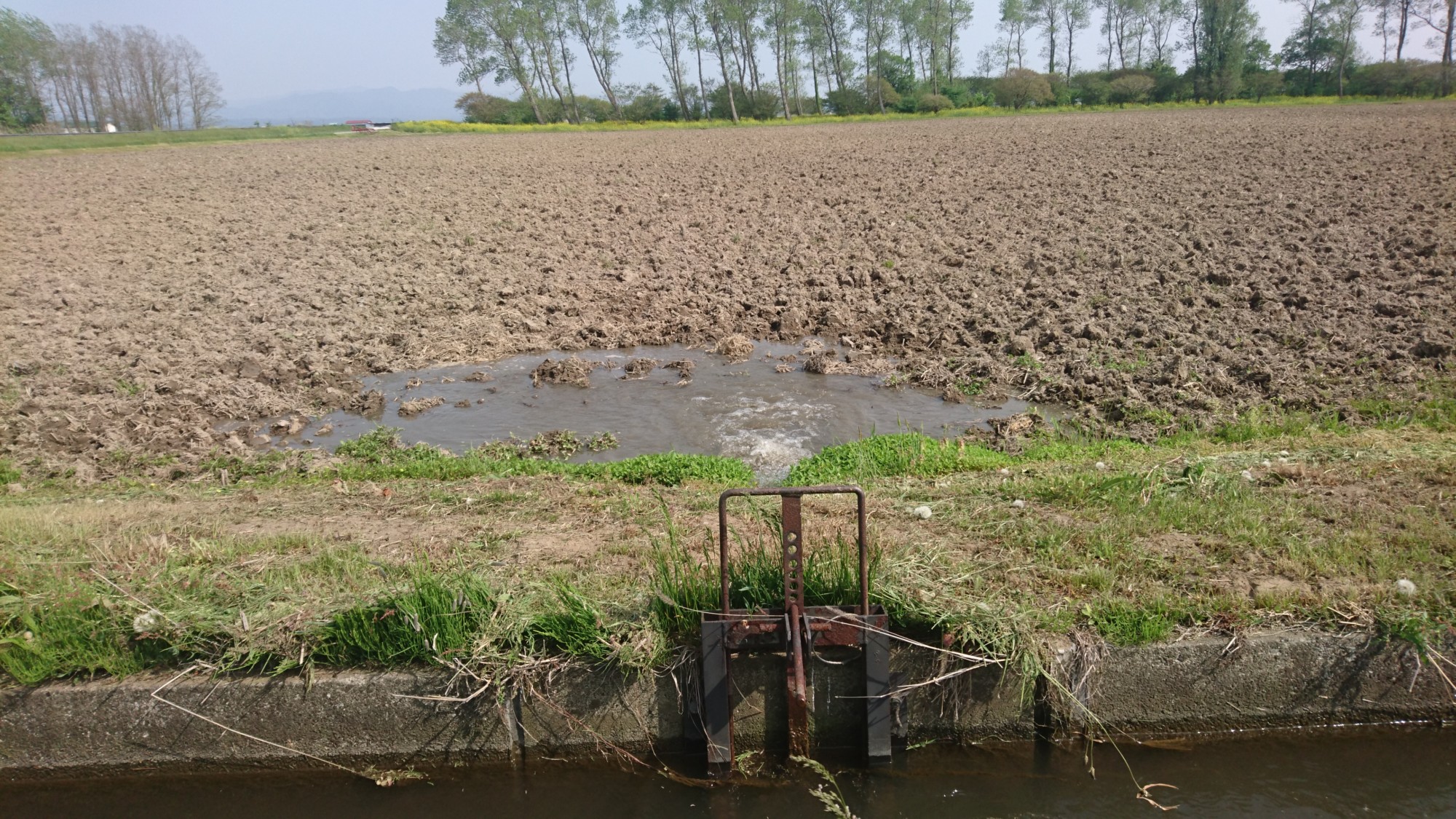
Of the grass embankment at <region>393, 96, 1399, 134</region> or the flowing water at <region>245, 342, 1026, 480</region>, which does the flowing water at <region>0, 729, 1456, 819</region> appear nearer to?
the flowing water at <region>245, 342, 1026, 480</region>

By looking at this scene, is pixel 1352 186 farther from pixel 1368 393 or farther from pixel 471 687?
pixel 471 687

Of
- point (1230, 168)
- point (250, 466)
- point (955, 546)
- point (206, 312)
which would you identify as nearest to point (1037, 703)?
point (955, 546)

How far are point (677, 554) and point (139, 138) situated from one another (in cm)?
4450

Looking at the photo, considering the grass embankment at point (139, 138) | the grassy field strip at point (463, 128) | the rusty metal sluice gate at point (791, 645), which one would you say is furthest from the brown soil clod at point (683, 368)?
the grassy field strip at point (463, 128)

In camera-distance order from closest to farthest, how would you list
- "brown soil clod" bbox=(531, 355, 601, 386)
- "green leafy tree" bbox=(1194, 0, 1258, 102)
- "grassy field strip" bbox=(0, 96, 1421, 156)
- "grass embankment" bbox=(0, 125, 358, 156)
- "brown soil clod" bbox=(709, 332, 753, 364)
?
"brown soil clod" bbox=(531, 355, 601, 386) → "brown soil clod" bbox=(709, 332, 753, 364) → "grass embankment" bbox=(0, 125, 358, 156) → "grassy field strip" bbox=(0, 96, 1421, 156) → "green leafy tree" bbox=(1194, 0, 1258, 102)

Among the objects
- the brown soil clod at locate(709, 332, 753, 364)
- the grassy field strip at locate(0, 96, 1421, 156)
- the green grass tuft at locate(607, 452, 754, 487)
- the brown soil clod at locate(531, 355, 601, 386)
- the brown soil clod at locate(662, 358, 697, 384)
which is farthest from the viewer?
the grassy field strip at locate(0, 96, 1421, 156)

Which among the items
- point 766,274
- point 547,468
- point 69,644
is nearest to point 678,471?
point 547,468

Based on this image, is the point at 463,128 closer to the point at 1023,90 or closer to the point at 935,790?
the point at 1023,90

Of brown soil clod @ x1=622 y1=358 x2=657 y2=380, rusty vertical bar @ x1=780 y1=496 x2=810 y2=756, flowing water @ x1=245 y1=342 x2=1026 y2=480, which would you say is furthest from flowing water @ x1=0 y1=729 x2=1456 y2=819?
brown soil clod @ x1=622 y1=358 x2=657 y2=380

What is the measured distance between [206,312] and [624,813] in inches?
478

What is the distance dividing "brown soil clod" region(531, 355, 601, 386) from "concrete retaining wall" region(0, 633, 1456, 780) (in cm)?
652

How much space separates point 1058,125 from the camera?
32938 millimetres

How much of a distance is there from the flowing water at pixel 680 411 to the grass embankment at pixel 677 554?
4.18ft

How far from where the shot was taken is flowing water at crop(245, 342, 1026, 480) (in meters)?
8.92
